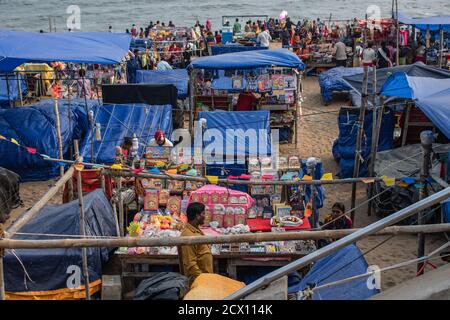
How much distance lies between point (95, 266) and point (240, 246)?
5.53 feet

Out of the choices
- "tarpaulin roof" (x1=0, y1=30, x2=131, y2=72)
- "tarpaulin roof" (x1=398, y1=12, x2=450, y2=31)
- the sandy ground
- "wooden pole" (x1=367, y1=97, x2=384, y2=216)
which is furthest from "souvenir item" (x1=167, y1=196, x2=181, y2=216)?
"tarpaulin roof" (x1=398, y1=12, x2=450, y2=31)

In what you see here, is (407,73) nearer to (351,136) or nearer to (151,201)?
(351,136)

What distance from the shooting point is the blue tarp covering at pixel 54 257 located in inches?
270

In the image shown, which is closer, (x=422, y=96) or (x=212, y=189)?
(x=212, y=189)

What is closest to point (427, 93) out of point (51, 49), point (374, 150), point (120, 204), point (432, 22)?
point (374, 150)

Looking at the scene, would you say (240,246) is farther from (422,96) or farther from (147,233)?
(422,96)

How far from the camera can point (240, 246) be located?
7148 millimetres

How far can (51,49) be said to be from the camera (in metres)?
11.9

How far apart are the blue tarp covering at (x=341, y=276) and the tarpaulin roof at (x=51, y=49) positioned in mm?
7280

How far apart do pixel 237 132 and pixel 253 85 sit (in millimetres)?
3139

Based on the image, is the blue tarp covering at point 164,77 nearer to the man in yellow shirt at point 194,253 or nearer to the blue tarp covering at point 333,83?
the blue tarp covering at point 333,83

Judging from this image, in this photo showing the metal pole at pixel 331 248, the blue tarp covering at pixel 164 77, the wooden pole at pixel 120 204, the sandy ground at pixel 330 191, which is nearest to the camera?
the metal pole at pixel 331 248

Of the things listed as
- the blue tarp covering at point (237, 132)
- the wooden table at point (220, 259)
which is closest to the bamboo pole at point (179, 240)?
the wooden table at point (220, 259)
